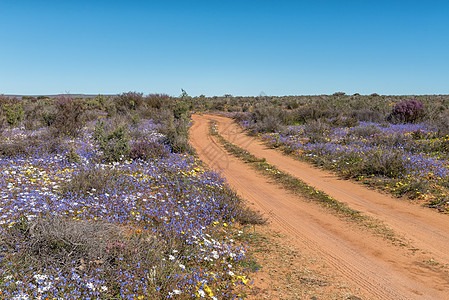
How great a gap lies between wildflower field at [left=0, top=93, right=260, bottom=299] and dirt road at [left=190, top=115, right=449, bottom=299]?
140cm

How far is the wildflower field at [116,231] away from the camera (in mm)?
3854

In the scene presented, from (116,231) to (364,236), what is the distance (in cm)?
523

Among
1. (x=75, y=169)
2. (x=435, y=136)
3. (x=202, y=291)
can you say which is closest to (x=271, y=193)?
(x=202, y=291)

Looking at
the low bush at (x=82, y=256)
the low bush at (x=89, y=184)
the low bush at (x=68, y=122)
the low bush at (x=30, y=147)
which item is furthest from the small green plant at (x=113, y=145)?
the low bush at (x=82, y=256)

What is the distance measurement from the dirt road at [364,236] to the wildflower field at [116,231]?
140cm

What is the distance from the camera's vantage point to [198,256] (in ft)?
16.0

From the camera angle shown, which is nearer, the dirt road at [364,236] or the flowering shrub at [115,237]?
the flowering shrub at [115,237]

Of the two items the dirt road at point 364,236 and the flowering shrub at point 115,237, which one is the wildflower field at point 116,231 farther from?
the dirt road at point 364,236

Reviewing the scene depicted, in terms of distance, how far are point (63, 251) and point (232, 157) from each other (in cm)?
1049

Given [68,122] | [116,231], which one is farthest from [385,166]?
[68,122]

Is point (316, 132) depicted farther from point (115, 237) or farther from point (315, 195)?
point (115, 237)

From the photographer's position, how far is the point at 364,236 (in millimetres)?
6340

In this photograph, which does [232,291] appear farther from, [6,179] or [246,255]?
[6,179]

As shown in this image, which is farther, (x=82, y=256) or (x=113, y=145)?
(x=113, y=145)
